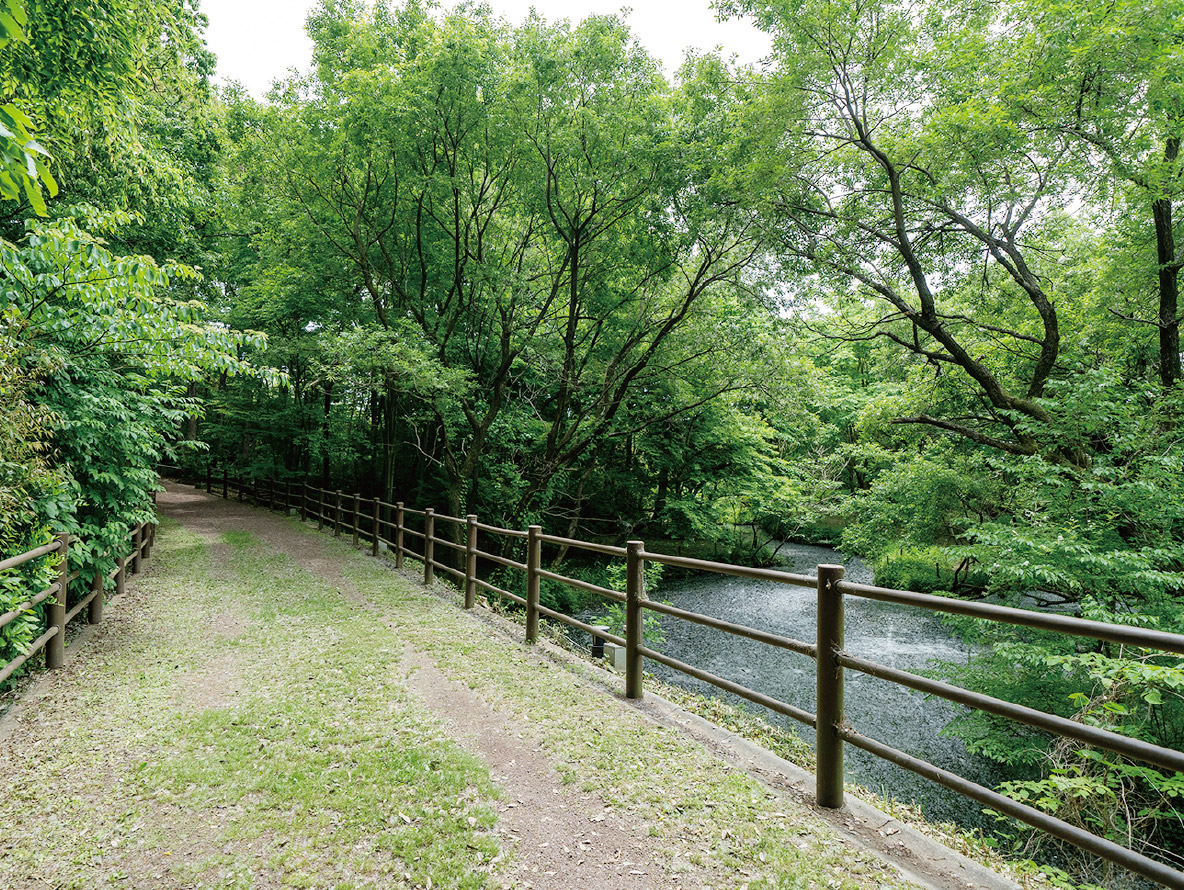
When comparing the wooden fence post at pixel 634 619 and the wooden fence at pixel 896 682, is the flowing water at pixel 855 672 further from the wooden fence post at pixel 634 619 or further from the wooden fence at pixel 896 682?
the wooden fence at pixel 896 682

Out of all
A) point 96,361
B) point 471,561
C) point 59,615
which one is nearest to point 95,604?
point 59,615

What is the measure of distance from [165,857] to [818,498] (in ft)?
53.7

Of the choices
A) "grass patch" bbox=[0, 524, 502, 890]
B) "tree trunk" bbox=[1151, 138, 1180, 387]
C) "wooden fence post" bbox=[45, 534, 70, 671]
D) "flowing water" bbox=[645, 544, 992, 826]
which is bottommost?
"flowing water" bbox=[645, 544, 992, 826]

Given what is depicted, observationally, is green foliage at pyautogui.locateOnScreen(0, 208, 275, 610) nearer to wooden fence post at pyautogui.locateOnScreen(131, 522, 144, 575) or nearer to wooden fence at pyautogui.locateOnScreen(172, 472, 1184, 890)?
wooden fence post at pyautogui.locateOnScreen(131, 522, 144, 575)

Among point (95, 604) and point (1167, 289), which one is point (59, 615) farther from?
point (1167, 289)

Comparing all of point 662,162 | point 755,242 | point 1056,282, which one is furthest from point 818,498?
point 662,162

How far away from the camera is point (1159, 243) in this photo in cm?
730

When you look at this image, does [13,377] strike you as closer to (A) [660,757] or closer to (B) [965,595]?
(A) [660,757]

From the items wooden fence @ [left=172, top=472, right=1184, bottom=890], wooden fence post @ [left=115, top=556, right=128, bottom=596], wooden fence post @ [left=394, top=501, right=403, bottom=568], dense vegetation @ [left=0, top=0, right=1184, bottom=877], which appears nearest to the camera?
wooden fence @ [left=172, top=472, right=1184, bottom=890]

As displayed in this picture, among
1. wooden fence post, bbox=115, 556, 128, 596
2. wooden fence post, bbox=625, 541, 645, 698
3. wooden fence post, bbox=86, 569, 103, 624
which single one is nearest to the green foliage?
wooden fence post, bbox=86, 569, 103, 624

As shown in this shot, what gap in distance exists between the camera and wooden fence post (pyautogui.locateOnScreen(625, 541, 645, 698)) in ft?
13.4

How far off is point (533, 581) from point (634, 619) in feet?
5.49

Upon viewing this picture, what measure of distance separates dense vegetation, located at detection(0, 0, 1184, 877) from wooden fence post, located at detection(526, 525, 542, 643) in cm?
289

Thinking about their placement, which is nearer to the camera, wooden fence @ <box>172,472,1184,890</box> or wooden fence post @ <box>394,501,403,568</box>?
wooden fence @ <box>172,472,1184,890</box>
